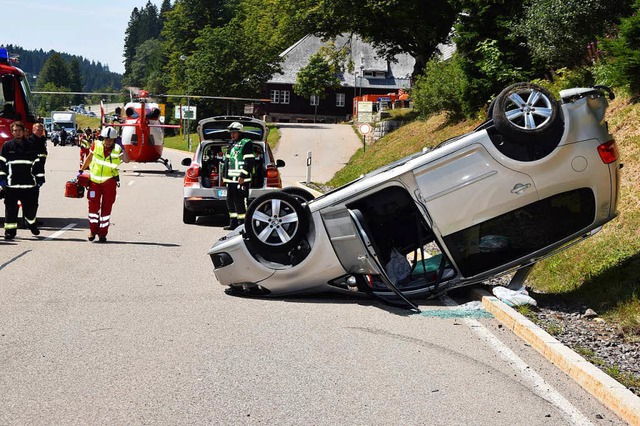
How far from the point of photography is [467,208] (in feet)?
28.4

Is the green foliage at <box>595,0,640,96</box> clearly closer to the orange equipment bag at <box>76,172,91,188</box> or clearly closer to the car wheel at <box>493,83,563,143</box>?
the car wheel at <box>493,83,563,143</box>

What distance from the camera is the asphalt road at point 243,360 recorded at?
18.0 ft

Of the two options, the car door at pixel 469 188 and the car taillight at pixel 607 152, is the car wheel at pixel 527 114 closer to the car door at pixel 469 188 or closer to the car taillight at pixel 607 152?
the car door at pixel 469 188

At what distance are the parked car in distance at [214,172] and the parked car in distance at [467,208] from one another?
7.12 meters

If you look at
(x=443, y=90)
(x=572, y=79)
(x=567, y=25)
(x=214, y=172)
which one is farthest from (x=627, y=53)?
(x=443, y=90)

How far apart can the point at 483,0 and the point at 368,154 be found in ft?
42.4

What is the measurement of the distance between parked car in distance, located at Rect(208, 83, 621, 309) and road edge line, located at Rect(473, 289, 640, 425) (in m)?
0.73

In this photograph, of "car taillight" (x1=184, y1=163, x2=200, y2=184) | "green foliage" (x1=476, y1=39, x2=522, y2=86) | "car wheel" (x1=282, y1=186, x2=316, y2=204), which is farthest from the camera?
"green foliage" (x1=476, y1=39, x2=522, y2=86)

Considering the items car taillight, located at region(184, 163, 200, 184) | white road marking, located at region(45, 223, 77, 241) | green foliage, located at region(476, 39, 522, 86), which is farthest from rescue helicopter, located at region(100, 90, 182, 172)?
white road marking, located at region(45, 223, 77, 241)

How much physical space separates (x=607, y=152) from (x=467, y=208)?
1.44 metres

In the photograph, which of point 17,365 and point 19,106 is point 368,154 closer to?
point 19,106

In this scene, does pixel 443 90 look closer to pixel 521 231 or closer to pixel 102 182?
pixel 102 182

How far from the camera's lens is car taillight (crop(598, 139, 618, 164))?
28.0 feet

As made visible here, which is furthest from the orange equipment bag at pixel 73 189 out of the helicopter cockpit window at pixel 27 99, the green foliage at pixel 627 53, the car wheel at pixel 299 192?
the green foliage at pixel 627 53
